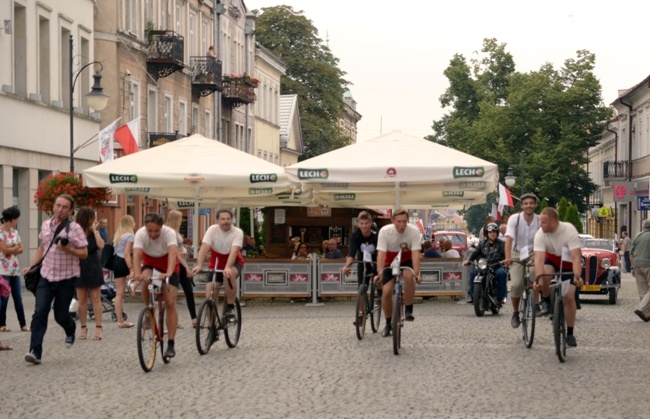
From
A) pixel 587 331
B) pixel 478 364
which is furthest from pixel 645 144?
pixel 478 364

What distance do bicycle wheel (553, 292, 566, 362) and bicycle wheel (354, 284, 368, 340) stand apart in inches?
125

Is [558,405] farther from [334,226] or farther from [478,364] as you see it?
[334,226]

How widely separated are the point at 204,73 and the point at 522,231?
40527mm

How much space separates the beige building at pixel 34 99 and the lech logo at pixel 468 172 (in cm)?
1061

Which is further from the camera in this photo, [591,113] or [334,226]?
[591,113]

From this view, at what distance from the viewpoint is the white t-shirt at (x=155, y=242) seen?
15.3m

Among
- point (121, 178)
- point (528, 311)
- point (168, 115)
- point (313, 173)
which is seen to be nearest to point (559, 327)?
point (528, 311)

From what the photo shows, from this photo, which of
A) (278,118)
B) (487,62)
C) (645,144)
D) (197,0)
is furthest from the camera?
(487,62)

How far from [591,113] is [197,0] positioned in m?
32.9

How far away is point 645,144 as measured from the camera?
237ft

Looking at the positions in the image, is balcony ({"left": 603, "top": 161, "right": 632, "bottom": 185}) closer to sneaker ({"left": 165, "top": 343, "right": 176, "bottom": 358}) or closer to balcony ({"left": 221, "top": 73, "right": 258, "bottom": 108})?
balcony ({"left": 221, "top": 73, "right": 258, "bottom": 108})

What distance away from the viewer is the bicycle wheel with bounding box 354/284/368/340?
17.6m

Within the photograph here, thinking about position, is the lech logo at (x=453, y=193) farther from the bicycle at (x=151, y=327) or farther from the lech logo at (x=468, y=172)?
the bicycle at (x=151, y=327)

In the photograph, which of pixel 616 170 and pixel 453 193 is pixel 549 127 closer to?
pixel 616 170
